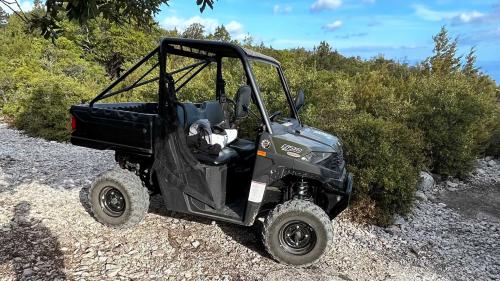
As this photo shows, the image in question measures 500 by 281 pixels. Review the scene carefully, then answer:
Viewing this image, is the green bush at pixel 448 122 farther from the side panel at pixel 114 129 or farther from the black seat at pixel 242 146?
A: the side panel at pixel 114 129

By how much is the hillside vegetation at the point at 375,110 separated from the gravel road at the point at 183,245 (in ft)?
2.55

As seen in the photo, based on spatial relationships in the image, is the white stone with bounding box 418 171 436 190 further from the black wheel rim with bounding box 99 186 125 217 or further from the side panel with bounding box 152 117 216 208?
the black wheel rim with bounding box 99 186 125 217

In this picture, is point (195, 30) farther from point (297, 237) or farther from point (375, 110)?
point (297, 237)

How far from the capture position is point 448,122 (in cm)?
880

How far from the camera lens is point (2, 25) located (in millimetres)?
24234

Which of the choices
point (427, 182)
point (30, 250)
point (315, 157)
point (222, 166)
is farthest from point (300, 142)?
Result: point (427, 182)

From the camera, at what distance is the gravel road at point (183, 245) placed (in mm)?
3711

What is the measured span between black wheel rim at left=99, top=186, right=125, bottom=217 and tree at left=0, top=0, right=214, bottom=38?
189 centimetres

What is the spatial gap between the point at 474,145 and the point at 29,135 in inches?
429

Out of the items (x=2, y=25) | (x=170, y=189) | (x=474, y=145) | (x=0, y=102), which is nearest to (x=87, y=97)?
(x=0, y=102)

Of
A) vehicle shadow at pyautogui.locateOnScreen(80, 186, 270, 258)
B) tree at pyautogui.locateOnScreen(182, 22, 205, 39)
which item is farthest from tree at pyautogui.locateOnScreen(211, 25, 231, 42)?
vehicle shadow at pyautogui.locateOnScreen(80, 186, 270, 258)

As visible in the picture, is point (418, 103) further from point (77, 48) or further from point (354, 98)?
point (77, 48)

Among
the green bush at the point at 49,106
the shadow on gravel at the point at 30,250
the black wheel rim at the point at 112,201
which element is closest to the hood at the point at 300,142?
the black wheel rim at the point at 112,201

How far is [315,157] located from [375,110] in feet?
19.8
